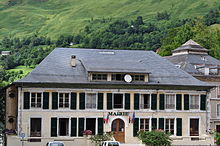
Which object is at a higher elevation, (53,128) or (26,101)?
(26,101)

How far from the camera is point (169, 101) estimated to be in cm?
5641

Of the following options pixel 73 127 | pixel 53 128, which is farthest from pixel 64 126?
pixel 53 128

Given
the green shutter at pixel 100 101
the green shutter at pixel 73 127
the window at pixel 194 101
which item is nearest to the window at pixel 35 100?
the green shutter at pixel 73 127

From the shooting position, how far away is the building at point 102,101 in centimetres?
5238

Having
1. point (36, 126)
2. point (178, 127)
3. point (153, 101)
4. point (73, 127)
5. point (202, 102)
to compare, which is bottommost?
point (178, 127)

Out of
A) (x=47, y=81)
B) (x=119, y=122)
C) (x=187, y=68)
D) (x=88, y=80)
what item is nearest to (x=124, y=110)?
(x=119, y=122)

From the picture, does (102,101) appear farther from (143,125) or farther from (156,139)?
(156,139)

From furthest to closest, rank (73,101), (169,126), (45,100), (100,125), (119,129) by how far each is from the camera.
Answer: (169,126) → (119,129) → (100,125) → (73,101) → (45,100)

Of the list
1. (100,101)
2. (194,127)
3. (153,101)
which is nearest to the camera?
(100,101)

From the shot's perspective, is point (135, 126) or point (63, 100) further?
point (135, 126)

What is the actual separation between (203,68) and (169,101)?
12.7 meters

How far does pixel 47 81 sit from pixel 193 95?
15.5 m

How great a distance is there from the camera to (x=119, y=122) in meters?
55.1

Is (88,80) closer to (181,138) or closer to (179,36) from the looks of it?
(181,138)
